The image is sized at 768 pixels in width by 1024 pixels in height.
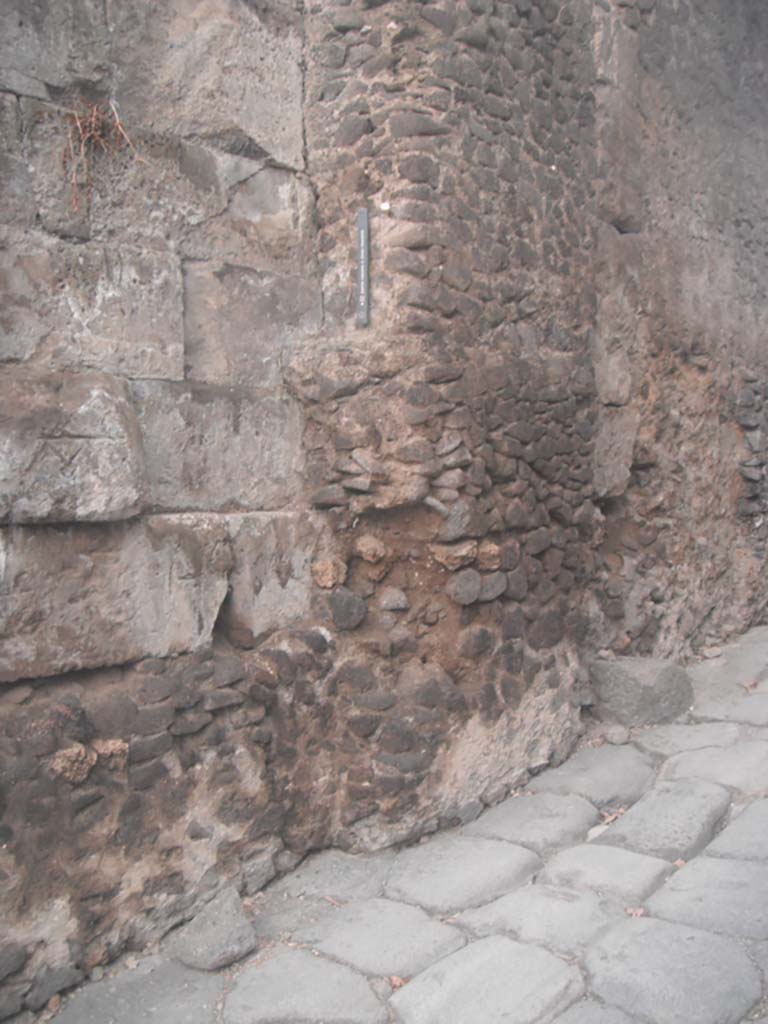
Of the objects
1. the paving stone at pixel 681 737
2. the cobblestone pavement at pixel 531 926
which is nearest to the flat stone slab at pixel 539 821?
the cobblestone pavement at pixel 531 926

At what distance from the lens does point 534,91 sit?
155 inches

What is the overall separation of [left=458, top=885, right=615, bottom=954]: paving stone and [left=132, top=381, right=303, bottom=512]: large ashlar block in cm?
142

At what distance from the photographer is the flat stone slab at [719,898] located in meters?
2.72

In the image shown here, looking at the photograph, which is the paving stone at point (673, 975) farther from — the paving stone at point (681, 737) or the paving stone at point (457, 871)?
the paving stone at point (681, 737)

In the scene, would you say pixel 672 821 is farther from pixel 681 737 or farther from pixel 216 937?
pixel 216 937

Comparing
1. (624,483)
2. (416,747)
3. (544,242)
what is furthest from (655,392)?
(416,747)

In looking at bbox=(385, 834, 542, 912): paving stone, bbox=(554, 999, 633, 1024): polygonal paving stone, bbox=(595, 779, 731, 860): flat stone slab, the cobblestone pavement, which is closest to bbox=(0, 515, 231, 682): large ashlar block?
the cobblestone pavement

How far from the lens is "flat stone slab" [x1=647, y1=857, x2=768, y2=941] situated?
2719 millimetres

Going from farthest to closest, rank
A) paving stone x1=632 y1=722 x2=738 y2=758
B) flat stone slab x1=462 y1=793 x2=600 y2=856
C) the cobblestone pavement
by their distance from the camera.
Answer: paving stone x1=632 y1=722 x2=738 y2=758, flat stone slab x1=462 y1=793 x2=600 y2=856, the cobblestone pavement

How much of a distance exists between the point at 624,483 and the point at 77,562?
2.85 meters

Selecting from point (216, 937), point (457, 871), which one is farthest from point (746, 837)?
point (216, 937)

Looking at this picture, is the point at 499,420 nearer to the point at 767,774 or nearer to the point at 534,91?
the point at 534,91

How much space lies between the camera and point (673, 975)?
250 centimetres

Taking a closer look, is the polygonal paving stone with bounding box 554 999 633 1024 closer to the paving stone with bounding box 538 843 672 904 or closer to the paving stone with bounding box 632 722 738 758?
the paving stone with bounding box 538 843 672 904
